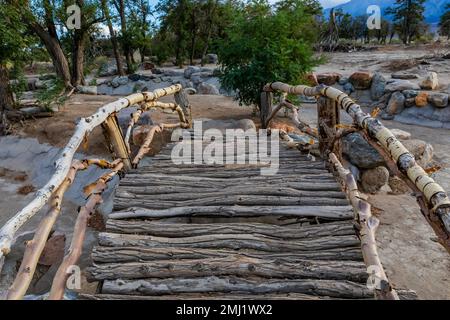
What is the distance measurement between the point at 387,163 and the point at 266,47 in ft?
18.3

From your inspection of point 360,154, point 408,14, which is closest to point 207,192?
point 360,154

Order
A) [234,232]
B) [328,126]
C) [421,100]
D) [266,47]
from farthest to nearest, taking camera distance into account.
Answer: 1. [421,100]
2. [266,47]
3. [328,126]
4. [234,232]

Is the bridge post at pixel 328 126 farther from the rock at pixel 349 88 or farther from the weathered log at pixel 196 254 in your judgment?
the rock at pixel 349 88

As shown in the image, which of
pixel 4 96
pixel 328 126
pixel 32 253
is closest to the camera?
pixel 32 253

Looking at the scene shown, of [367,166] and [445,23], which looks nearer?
[367,166]

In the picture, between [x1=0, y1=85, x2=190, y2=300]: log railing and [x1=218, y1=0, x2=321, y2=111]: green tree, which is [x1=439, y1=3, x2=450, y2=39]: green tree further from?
[x1=0, y1=85, x2=190, y2=300]: log railing

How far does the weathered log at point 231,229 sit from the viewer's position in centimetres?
263

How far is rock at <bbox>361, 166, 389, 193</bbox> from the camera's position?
21.2 feet

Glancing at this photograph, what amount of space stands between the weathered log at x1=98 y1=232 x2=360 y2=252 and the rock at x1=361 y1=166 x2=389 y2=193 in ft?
14.1

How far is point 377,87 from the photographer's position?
12.2 metres

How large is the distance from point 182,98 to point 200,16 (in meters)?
17.4

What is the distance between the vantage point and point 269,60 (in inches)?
301

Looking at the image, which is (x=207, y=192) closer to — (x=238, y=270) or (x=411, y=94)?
(x=238, y=270)

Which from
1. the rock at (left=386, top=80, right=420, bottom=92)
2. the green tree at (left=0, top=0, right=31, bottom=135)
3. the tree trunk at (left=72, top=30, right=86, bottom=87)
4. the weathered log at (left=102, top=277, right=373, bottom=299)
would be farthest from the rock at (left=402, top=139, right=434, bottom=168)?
the tree trunk at (left=72, top=30, right=86, bottom=87)
